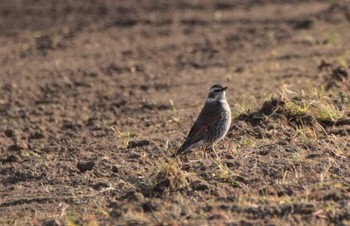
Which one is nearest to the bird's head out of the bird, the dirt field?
the bird

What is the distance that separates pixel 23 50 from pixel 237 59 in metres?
4.74

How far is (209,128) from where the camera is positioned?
34.2 ft

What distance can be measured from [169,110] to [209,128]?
3.39 m

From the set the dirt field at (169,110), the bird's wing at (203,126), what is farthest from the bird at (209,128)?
the dirt field at (169,110)

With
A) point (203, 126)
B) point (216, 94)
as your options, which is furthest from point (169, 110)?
point (203, 126)

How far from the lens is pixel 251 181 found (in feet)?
30.0

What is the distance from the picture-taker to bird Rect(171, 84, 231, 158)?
33.7ft

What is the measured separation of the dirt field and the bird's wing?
A: 0.69 ft

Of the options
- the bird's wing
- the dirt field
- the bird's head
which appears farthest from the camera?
the bird's head

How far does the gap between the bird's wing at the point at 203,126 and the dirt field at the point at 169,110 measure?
0.69 ft

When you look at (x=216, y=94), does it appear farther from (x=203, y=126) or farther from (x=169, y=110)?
(x=169, y=110)

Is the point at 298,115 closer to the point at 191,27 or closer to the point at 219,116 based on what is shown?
the point at 219,116

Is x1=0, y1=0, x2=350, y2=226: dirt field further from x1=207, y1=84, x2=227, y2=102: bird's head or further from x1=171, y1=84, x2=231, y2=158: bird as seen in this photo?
x1=207, y1=84, x2=227, y2=102: bird's head

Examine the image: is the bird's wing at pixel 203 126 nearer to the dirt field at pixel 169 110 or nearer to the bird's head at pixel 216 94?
the bird's head at pixel 216 94
